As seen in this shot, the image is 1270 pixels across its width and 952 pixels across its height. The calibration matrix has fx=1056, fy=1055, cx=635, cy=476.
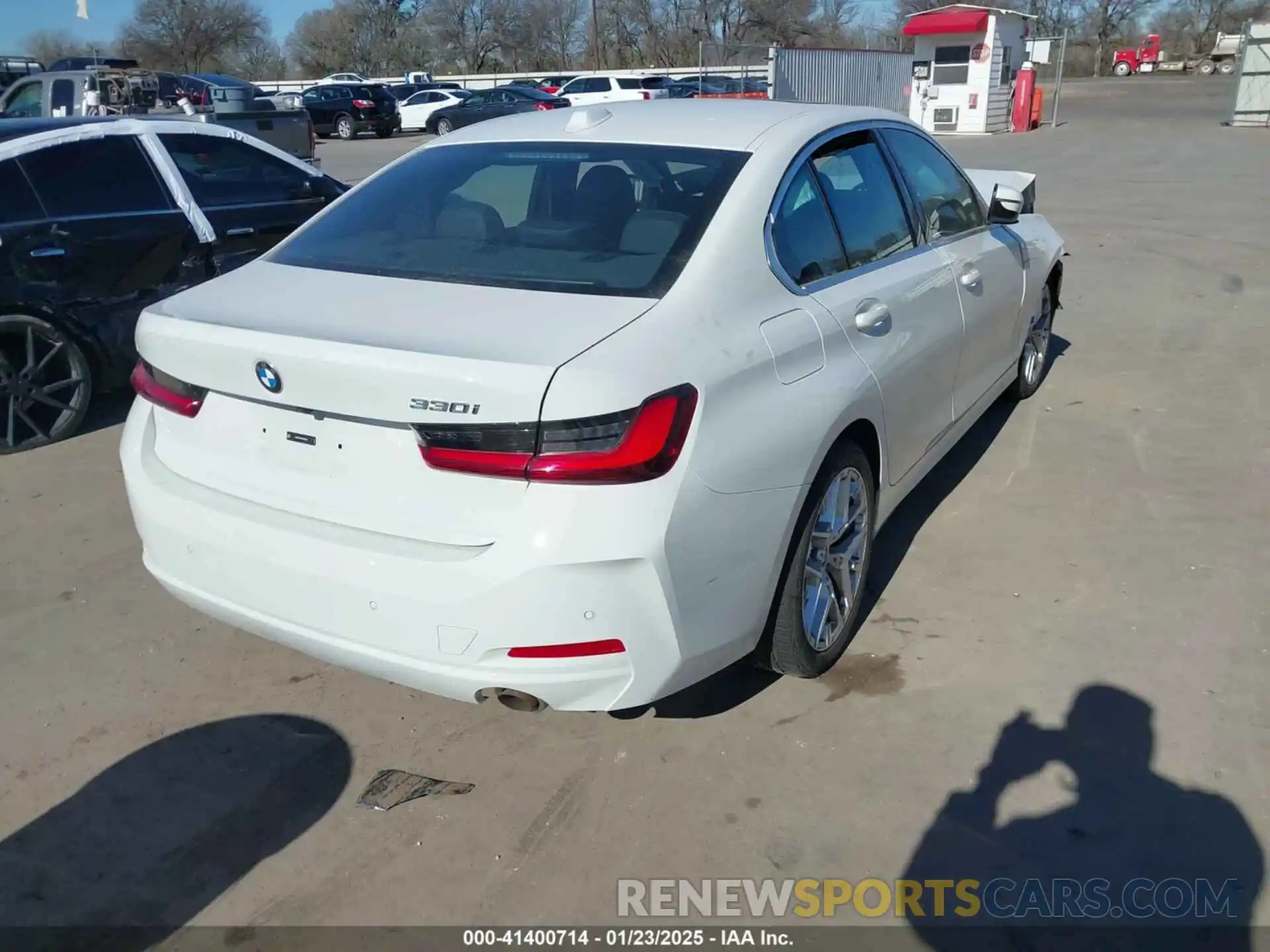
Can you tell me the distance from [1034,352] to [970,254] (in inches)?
74.6

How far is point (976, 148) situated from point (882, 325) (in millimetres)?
22058

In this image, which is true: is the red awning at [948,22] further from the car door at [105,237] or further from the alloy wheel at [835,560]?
the alloy wheel at [835,560]

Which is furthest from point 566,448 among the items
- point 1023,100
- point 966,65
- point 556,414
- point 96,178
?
point 1023,100

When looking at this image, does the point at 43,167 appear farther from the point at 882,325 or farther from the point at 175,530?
the point at 882,325

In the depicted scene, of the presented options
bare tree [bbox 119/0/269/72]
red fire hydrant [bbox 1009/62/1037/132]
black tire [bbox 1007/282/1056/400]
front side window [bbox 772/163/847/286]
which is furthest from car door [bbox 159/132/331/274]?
bare tree [bbox 119/0/269/72]

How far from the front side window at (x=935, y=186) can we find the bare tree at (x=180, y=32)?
67656 millimetres

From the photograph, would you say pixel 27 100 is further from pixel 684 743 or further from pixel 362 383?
pixel 684 743

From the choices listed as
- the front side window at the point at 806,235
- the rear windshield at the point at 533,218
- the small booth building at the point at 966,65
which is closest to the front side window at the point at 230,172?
the rear windshield at the point at 533,218

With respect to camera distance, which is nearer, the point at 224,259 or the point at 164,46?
the point at 224,259

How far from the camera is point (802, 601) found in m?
3.04

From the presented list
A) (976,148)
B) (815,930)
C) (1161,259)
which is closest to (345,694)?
(815,930)

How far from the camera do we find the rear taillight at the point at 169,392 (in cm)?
280

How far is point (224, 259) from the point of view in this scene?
6.32 metres

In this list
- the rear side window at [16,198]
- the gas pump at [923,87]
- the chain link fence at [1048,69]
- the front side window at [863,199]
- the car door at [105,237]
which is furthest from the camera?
the chain link fence at [1048,69]
